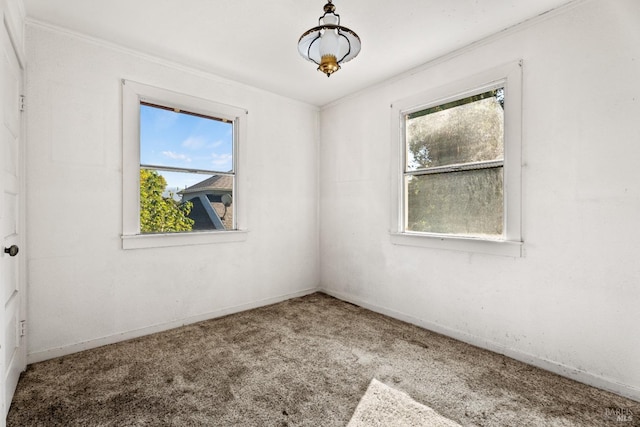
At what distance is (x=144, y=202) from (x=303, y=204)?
1.86 meters

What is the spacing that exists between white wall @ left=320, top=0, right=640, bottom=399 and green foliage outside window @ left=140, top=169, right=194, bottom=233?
7.95 feet

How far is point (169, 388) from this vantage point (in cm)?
202

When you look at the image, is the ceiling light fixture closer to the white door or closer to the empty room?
the empty room

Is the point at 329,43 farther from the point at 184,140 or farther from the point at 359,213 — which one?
the point at 359,213

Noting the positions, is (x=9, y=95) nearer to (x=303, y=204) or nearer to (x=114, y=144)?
(x=114, y=144)

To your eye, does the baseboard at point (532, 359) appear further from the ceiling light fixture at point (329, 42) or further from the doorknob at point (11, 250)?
the doorknob at point (11, 250)

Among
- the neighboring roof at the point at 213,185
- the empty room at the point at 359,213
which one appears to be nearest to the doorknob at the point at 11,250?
the empty room at the point at 359,213

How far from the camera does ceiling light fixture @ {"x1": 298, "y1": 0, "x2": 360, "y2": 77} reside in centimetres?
183

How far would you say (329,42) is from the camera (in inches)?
72.4

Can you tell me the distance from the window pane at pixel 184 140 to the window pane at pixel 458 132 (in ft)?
6.51

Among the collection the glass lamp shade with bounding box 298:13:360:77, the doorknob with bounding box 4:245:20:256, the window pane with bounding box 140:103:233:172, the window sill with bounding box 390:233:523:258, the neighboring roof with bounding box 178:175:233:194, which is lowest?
the window sill with bounding box 390:233:523:258

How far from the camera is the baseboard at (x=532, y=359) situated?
1.96m

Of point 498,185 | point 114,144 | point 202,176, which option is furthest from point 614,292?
point 114,144

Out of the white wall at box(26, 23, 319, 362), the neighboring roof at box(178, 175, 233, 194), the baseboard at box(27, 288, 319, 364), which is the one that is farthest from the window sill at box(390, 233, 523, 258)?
the neighboring roof at box(178, 175, 233, 194)
